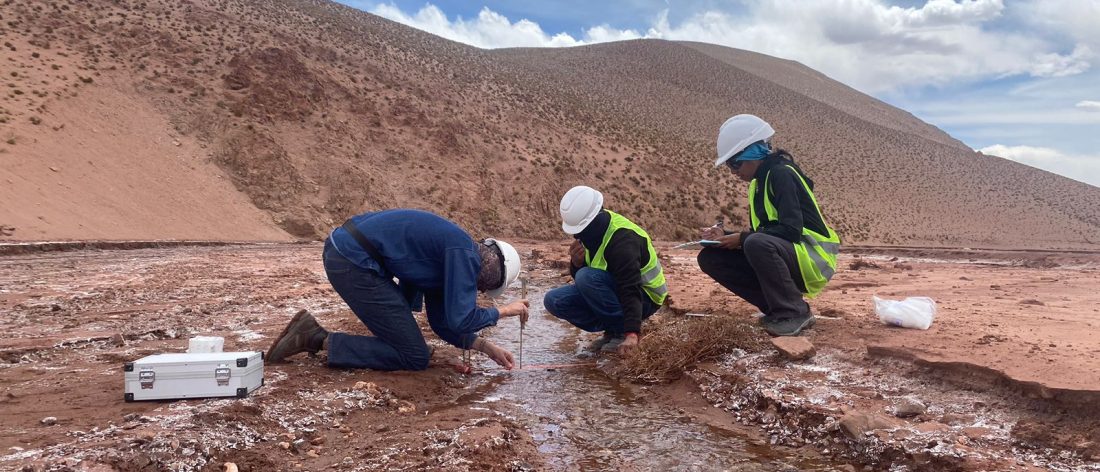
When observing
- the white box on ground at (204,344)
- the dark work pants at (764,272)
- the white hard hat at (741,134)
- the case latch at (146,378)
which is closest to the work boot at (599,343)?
the dark work pants at (764,272)

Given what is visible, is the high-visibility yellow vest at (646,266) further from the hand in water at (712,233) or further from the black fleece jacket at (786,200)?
the black fleece jacket at (786,200)

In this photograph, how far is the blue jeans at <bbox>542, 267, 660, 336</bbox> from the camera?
5.49 meters

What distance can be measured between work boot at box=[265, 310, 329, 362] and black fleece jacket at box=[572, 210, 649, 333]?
1.96 meters

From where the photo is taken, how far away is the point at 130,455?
2.86 meters

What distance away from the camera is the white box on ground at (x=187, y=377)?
356cm

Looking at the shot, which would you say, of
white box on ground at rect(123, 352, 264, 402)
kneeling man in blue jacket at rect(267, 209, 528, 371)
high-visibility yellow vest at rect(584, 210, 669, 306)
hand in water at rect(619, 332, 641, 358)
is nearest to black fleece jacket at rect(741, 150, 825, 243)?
high-visibility yellow vest at rect(584, 210, 669, 306)

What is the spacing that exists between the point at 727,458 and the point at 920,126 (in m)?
112

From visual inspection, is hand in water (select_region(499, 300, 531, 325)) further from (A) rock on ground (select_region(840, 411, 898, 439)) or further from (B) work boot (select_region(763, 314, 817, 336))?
(A) rock on ground (select_region(840, 411, 898, 439))

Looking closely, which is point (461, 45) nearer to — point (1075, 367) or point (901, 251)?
point (901, 251)

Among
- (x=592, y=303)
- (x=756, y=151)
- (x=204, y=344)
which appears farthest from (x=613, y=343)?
(x=204, y=344)

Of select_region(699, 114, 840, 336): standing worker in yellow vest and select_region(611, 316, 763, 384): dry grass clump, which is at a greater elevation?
select_region(699, 114, 840, 336): standing worker in yellow vest

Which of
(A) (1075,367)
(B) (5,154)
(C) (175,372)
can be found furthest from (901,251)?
(B) (5,154)

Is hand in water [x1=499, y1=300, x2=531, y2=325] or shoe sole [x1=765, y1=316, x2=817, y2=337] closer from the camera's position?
hand in water [x1=499, y1=300, x2=531, y2=325]

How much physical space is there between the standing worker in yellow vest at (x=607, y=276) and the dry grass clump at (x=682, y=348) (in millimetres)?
195
